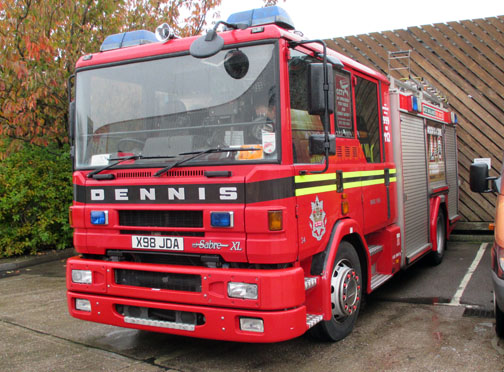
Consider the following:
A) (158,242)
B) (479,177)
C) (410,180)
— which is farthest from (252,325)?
(410,180)

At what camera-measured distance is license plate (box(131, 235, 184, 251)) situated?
13.4 ft

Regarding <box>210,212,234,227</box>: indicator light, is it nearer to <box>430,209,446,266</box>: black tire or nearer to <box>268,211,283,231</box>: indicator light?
<box>268,211,283,231</box>: indicator light

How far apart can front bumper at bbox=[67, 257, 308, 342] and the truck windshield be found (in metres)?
0.86

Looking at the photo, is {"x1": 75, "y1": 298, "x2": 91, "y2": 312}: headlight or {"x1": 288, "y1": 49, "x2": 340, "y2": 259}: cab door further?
{"x1": 75, "y1": 298, "x2": 91, "y2": 312}: headlight

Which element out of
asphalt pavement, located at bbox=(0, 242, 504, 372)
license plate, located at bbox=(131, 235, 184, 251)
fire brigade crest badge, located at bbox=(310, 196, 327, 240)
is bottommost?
asphalt pavement, located at bbox=(0, 242, 504, 372)

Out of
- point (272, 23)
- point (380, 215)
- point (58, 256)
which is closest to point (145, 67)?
point (272, 23)

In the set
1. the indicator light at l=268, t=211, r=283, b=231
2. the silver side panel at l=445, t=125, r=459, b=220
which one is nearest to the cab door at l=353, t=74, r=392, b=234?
the indicator light at l=268, t=211, r=283, b=231

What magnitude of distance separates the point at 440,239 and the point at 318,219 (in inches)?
181

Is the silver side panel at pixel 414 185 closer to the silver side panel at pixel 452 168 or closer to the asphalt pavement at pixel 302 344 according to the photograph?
the asphalt pavement at pixel 302 344

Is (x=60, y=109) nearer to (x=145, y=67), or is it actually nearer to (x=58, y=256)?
(x=58, y=256)

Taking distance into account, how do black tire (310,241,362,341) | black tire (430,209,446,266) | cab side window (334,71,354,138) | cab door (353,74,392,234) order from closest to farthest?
1. black tire (310,241,362,341)
2. cab side window (334,71,354,138)
3. cab door (353,74,392,234)
4. black tire (430,209,446,266)

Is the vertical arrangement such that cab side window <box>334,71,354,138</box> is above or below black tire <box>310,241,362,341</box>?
above

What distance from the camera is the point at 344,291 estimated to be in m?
4.60

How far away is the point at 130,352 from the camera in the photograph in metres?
4.65
